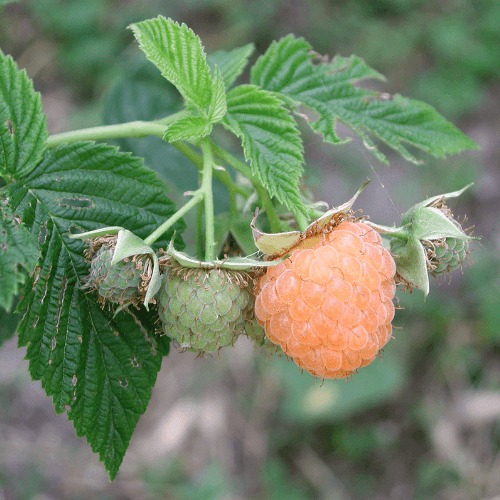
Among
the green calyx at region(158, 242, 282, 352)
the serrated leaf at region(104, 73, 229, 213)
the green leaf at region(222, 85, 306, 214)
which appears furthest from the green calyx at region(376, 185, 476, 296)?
the serrated leaf at region(104, 73, 229, 213)

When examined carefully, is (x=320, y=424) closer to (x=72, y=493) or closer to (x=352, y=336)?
(x=72, y=493)

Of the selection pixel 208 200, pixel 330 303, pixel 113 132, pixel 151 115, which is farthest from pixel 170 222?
pixel 151 115

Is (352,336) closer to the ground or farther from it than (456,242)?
closer to the ground

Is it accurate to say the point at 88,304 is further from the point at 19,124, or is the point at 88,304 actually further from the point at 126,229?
the point at 19,124

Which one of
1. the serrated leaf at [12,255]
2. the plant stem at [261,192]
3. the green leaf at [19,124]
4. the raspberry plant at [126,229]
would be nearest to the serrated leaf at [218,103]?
the raspberry plant at [126,229]

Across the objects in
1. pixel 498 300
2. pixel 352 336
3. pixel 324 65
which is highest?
pixel 324 65

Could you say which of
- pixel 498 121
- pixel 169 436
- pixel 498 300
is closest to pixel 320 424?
pixel 169 436
